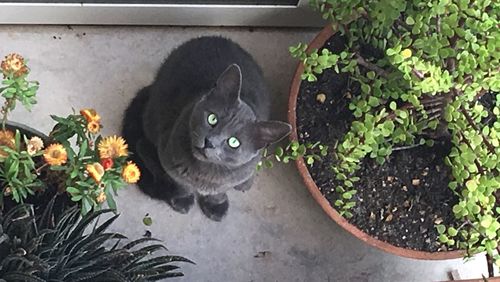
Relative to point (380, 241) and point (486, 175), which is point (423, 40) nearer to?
point (486, 175)

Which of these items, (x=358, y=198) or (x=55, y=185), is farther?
(x=358, y=198)

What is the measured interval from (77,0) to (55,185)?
50 cm

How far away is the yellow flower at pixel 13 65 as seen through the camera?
120 cm

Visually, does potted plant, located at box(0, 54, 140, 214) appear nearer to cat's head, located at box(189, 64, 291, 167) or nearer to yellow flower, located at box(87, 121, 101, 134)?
yellow flower, located at box(87, 121, 101, 134)

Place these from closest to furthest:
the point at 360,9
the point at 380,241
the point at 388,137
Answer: the point at 360,9, the point at 388,137, the point at 380,241

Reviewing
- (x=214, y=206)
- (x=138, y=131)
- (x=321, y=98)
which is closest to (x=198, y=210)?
(x=214, y=206)

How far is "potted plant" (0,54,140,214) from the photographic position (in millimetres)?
1224

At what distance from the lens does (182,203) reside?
1.75 meters

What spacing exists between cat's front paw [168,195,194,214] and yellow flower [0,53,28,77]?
1.99 feet

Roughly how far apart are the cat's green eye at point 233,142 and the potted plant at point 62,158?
0.19 meters

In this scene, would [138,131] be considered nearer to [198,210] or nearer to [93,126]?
[198,210]

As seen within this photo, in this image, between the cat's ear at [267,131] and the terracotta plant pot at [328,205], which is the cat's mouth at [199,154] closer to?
the cat's ear at [267,131]

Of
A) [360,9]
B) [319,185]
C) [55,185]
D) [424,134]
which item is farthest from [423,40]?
[55,185]

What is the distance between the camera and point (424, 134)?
1658 mm
